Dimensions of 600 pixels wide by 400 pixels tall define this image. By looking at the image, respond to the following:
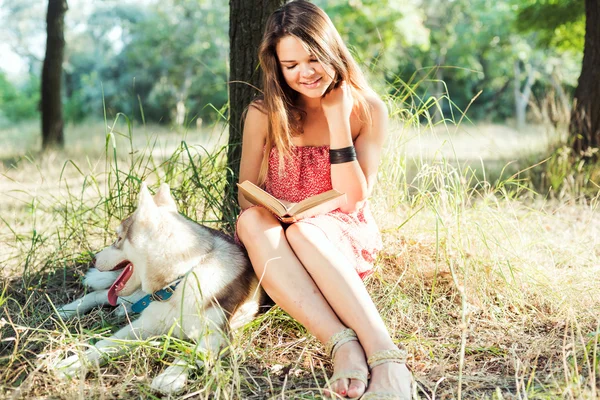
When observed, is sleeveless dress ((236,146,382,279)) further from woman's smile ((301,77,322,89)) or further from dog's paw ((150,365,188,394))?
dog's paw ((150,365,188,394))

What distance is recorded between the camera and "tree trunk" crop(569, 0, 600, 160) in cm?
562

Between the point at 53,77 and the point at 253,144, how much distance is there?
24.2 feet

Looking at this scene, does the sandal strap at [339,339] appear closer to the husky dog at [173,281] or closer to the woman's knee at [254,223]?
the husky dog at [173,281]

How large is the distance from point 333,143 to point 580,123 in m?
4.03

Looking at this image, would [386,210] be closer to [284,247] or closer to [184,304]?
[284,247]

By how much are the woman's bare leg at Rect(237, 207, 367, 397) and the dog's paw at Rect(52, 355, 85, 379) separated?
827 mm

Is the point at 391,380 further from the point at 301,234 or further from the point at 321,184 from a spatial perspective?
the point at 321,184

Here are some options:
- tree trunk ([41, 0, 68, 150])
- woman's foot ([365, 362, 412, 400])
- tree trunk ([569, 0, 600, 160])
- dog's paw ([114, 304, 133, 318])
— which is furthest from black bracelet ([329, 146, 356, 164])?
tree trunk ([41, 0, 68, 150])

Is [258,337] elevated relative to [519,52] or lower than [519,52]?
lower

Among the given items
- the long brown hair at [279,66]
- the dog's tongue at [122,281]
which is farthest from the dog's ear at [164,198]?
the long brown hair at [279,66]

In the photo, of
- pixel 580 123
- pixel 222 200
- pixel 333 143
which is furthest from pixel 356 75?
pixel 580 123

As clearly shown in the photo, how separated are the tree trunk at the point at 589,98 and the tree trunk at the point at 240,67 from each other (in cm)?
369

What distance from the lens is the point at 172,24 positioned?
26.0m

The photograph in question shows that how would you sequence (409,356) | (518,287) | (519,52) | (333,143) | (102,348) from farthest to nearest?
(519,52), (518,287), (333,143), (409,356), (102,348)
